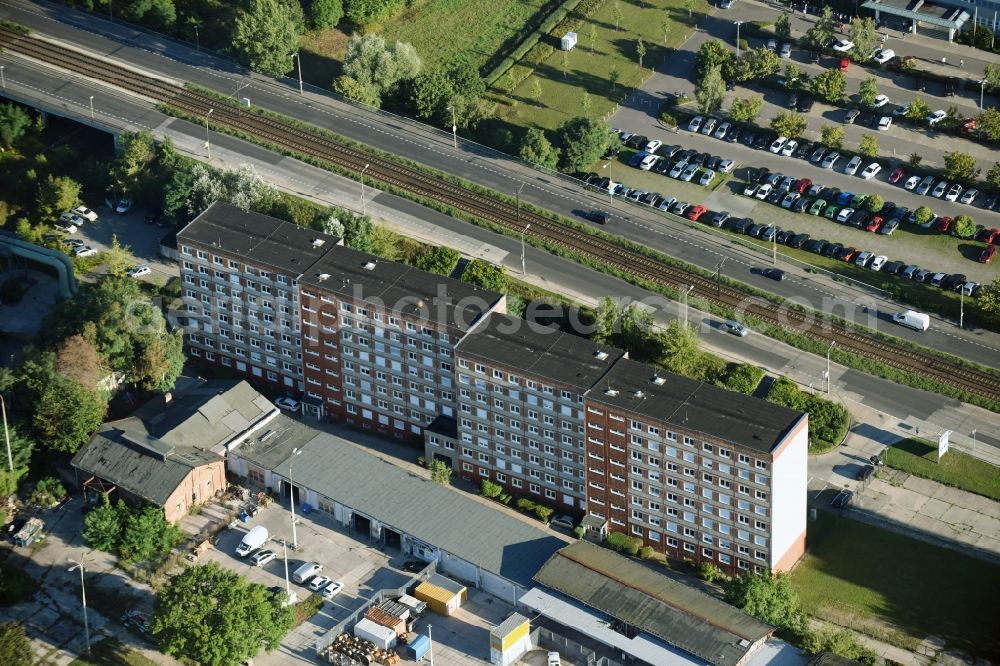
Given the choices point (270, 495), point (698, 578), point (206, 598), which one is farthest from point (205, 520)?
point (698, 578)

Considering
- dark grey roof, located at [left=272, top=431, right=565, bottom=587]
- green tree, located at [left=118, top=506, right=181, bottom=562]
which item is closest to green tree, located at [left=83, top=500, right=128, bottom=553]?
green tree, located at [left=118, top=506, right=181, bottom=562]

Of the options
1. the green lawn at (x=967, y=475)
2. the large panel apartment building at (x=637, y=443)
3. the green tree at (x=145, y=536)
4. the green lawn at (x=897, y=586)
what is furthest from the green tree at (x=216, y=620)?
the green lawn at (x=967, y=475)

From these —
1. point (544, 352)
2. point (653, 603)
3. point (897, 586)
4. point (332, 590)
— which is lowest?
point (332, 590)

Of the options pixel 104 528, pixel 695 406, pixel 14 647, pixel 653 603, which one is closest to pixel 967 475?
pixel 695 406

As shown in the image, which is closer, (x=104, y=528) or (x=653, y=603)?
(x=653, y=603)

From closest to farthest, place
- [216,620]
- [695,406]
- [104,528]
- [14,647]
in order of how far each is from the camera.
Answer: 1. [14,647]
2. [216,620]
3. [695,406]
4. [104,528]

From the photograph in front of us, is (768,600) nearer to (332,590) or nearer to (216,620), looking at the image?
(332,590)
